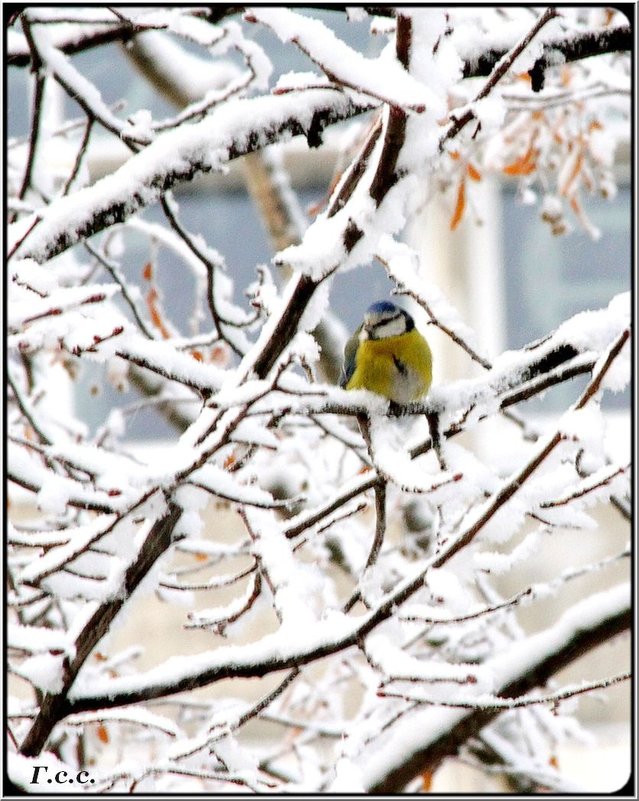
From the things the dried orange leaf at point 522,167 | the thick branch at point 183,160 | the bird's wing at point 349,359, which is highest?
the dried orange leaf at point 522,167

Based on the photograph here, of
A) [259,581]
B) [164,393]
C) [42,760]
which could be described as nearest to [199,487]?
[259,581]

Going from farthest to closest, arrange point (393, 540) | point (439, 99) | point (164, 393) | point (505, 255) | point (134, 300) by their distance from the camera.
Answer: point (505, 255), point (393, 540), point (164, 393), point (134, 300), point (439, 99)

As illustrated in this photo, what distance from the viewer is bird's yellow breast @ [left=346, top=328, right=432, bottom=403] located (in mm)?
1250

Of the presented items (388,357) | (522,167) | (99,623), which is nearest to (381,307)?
(388,357)

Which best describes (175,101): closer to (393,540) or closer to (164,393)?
(164,393)

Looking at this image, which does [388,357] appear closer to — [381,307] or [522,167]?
[381,307]

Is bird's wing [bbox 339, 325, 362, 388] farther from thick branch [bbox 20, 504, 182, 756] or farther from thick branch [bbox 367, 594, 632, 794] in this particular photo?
thick branch [bbox 20, 504, 182, 756]

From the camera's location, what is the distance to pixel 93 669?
1.87 m

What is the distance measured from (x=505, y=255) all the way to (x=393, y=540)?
1279 millimetres

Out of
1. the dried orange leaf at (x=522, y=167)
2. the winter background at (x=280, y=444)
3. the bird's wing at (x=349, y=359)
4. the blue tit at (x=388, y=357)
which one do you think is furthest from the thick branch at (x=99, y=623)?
the dried orange leaf at (x=522, y=167)

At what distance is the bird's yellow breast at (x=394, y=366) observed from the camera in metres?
1.25

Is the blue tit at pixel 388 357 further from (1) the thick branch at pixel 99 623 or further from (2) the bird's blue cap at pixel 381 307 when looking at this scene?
(1) the thick branch at pixel 99 623

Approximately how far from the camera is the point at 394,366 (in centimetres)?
133

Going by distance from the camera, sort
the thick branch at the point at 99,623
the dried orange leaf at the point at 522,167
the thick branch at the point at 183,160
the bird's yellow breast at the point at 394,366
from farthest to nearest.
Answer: the dried orange leaf at the point at 522,167, the bird's yellow breast at the point at 394,366, the thick branch at the point at 183,160, the thick branch at the point at 99,623
